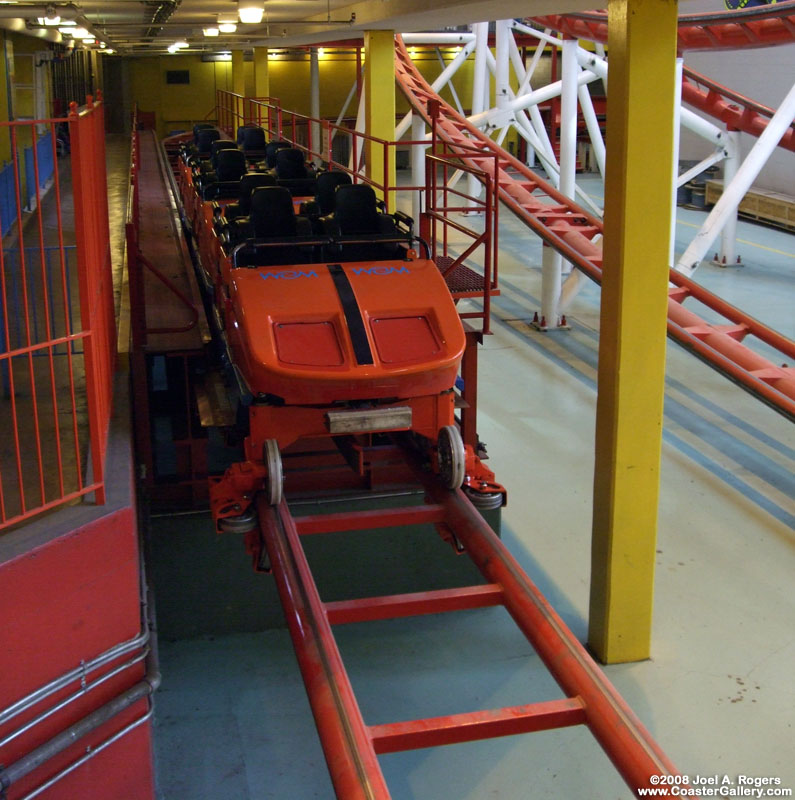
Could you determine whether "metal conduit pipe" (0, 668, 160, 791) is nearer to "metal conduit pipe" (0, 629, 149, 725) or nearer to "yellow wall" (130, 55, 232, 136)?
"metal conduit pipe" (0, 629, 149, 725)

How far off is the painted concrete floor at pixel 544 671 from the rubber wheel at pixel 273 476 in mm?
1177

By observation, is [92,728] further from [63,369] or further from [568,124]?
[568,124]

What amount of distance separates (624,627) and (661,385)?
4.99 ft

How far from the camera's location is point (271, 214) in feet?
24.6

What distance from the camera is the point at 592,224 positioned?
42.4ft

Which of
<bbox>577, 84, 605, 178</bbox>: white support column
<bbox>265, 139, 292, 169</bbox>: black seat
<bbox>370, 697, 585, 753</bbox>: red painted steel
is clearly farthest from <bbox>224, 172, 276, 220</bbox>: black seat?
<bbox>577, 84, 605, 178</bbox>: white support column

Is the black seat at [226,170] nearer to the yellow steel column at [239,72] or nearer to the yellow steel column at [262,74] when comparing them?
the yellow steel column at [262,74]

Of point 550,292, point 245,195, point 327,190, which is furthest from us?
point 550,292

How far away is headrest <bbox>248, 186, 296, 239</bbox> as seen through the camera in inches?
294

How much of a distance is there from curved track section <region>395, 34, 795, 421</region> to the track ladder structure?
12.8ft

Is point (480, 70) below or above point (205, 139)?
above

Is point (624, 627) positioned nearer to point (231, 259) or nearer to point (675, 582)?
point (675, 582)

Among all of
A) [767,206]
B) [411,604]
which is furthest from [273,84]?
[411,604]

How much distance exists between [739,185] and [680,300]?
2.96m
